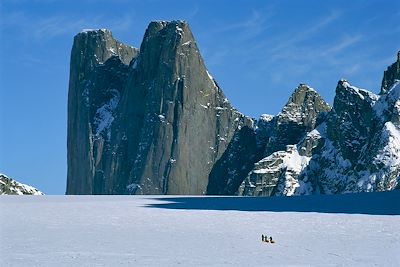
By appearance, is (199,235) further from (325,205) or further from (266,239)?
(325,205)

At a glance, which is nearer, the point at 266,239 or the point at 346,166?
the point at 266,239

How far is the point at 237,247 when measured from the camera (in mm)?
25266

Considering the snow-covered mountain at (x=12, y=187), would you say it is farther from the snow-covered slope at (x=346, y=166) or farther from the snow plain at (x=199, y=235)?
the snow plain at (x=199, y=235)

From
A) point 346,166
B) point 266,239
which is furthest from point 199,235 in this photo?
point 346,166

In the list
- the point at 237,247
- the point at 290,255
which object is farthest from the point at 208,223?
the point at 290,255

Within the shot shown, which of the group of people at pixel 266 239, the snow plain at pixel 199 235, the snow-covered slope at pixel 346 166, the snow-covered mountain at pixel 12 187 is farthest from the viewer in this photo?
the snow-covered slope at pixel 346 166

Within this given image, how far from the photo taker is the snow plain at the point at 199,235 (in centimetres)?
2223

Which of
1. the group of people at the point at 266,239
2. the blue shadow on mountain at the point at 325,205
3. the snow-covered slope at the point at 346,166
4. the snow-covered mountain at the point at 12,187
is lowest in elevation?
the group of people at the point at 266,239

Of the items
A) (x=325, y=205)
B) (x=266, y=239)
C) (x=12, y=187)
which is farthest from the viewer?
(x=12, y=187)

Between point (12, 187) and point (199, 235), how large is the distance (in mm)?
→ 160400

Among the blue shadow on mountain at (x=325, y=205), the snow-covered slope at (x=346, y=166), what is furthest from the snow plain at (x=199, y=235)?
the snow-covered slope at (x=346, y=166)

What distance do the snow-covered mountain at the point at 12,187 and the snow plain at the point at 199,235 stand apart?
14201 centimetres

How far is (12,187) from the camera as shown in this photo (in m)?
182

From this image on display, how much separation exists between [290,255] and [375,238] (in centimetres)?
573
